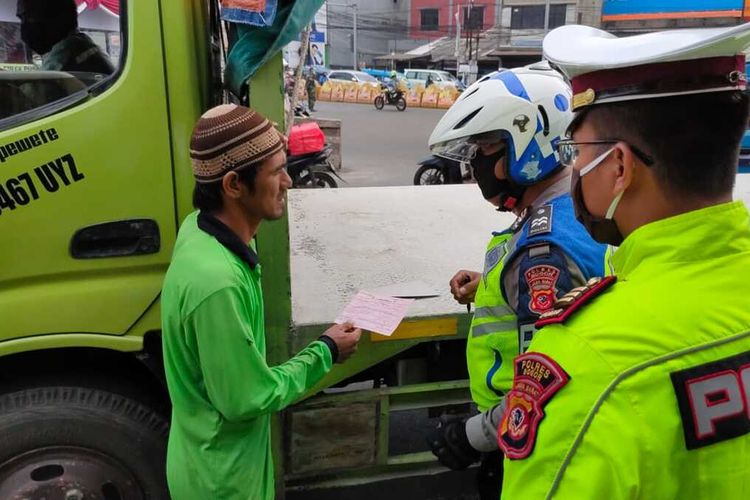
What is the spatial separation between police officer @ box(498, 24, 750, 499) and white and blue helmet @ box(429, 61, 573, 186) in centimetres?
71

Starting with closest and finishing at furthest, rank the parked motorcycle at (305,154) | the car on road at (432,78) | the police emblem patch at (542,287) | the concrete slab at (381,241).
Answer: the police emblem patch at (542,287)
the concrete slab at (381,241)
the parked motorcycle at (305,154)
the car on road at (432,78)

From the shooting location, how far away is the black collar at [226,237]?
4.99ft

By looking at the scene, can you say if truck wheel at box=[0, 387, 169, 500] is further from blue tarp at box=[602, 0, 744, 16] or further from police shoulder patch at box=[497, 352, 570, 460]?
blue tarp at box=[602, 0, 744, 16]

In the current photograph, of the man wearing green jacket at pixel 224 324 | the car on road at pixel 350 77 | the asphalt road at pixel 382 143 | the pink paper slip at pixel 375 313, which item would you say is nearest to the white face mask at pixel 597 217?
the man wearing green jacket at pixel 224 324

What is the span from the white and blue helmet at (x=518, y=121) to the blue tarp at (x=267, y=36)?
0.53 m

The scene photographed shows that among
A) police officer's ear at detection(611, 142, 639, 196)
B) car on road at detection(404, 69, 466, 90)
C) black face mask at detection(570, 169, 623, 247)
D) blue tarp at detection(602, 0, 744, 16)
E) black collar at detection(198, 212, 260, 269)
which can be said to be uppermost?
blue tarp at detection(602, 0, 744, 16)

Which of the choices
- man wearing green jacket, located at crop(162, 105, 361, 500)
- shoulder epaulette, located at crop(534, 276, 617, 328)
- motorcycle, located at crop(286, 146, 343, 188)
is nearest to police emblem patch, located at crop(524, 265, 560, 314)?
shoulder epaulette, located at crop(534, 276, 617, 328)

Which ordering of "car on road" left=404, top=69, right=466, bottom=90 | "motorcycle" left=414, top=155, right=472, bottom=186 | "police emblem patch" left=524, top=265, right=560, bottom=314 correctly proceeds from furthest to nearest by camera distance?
"car on road" left=404, top=69, right=466, bottom=90, "motorcycle" left=414, top=155, right=472, bottom=186, "police emblem patch" left=524, top=265, right=560, bottom=314

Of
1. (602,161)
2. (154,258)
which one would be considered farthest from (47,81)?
(602,161)

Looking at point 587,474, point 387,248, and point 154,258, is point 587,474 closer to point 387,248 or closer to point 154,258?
point 154,258

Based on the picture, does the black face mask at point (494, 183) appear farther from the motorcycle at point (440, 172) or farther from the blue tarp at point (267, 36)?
the motorcycle at point (440, 172)

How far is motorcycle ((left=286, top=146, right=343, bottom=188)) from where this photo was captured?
793cm

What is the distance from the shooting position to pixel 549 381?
33.4 inches

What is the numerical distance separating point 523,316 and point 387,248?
1.62 metres
